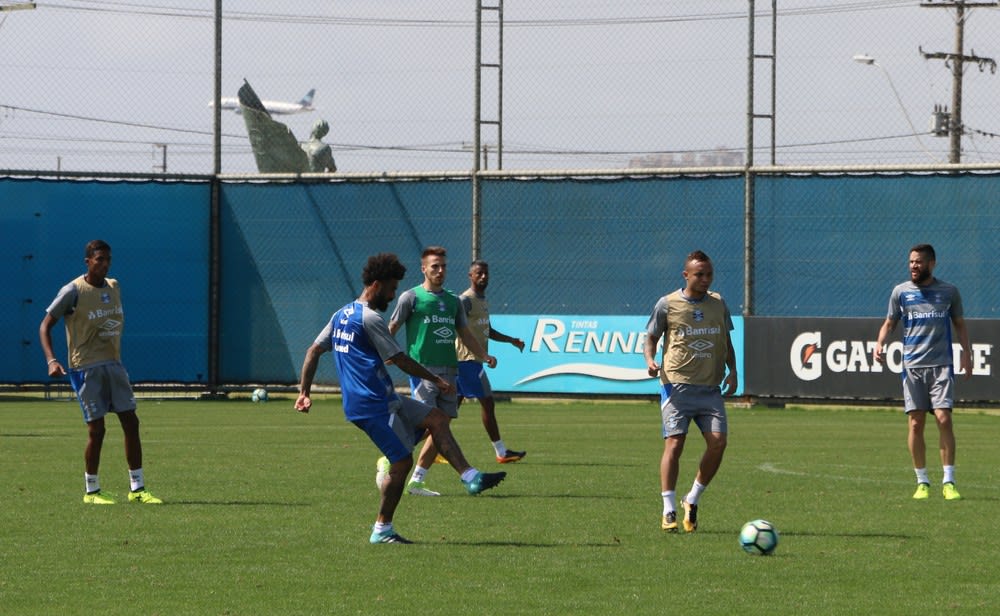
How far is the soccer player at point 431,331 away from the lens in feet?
50.1

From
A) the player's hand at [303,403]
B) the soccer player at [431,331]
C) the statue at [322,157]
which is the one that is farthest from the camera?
the statue at [322,157]

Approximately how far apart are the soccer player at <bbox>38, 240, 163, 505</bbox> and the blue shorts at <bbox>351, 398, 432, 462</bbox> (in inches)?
137

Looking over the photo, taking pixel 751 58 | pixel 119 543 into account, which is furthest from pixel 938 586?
pixel 751 58

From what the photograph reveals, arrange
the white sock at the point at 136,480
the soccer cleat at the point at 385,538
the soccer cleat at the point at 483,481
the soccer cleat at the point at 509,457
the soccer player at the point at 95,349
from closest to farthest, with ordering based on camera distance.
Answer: the soccer cleat at the point at 385,538 → the soccer cleat at the point at 483,481 → the white sock at the point at 136,480 → the soccer player at the point at 95,349 → the soccer cleat at the point at 509,457

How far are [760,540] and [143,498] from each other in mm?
5731

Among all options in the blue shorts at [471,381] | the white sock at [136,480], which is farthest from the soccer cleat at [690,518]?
the blue shorts at [471,381]

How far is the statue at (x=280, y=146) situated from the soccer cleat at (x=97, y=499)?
19644mm

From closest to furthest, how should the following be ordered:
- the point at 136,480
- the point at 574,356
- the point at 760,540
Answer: the point at 760,540, the point at 136,480, the point at 574,356

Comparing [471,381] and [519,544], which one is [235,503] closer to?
[519,544]

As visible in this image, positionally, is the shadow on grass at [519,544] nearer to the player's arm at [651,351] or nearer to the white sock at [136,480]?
the player's arm at [651,351]

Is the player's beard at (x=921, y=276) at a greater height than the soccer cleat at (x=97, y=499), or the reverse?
the player's beard at (x=921, y=276)

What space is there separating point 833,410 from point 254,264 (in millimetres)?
11653

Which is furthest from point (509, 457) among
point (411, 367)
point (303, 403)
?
point (411, 367)

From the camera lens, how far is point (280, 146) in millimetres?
34125
